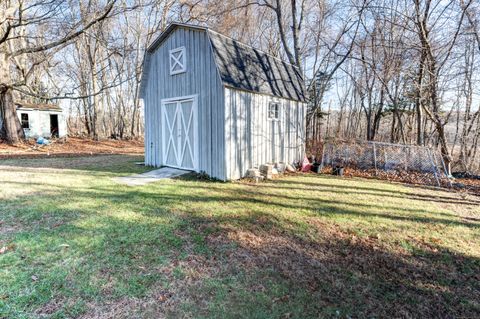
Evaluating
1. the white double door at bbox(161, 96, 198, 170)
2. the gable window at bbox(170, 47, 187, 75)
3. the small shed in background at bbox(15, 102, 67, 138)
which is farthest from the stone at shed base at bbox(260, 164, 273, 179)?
the small shed in background at bbox(15, 102, 67, 138)

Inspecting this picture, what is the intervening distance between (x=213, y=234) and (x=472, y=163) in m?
14.1

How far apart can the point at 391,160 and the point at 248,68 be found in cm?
643

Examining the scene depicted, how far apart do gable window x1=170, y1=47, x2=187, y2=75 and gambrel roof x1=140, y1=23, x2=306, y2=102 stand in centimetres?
72

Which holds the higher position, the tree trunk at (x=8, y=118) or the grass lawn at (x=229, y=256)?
the tree trunk at (x=8, y=118)

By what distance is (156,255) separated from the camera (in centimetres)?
319

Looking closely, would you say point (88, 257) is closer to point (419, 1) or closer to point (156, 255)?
point (156, 255)

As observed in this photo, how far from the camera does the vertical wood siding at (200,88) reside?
7305 millimetres

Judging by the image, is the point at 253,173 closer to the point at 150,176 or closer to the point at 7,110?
the point at 150,176

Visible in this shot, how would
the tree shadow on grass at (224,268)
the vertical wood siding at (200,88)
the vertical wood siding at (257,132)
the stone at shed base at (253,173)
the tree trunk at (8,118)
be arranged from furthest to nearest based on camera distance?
the tree trunk at (8,118) < the stone at shed base at (253,173) < the vertical wood siding at (257,132) < the vertical wood siding at (200,88) < the tree shadow on grass at (224,268)

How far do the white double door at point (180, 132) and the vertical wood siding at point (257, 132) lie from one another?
4.15 feet

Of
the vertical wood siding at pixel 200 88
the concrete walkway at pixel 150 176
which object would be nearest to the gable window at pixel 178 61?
the vertical wood siding at pixel 200 88

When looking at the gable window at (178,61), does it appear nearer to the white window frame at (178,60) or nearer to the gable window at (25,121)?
the white window frame at (178,60)

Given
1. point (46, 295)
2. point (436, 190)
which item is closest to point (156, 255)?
point (46, 295)

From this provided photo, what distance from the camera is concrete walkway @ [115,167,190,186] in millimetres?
6928
